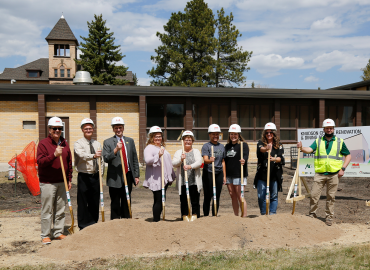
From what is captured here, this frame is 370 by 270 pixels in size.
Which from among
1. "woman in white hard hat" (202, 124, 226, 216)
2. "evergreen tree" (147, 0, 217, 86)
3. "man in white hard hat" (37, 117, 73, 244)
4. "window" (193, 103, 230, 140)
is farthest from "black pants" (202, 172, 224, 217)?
"evergreen tree" (147, 0, 217, 86)

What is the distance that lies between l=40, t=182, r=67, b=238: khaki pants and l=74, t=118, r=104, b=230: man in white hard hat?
290 mm

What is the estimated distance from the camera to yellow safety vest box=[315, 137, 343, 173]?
672 centimetres

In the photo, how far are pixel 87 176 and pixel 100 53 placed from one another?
39.4 meters

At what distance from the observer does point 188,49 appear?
117 ft

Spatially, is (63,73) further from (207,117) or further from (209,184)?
(209,184)

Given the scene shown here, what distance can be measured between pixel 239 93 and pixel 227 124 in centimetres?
181

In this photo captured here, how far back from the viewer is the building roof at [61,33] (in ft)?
175

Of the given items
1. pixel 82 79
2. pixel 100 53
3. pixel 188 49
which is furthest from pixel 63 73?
pixel 82 79

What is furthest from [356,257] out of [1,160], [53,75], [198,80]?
[53,75]

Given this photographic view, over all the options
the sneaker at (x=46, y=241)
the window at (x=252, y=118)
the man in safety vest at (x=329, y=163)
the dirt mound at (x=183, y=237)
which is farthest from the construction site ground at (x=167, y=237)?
the window at (x=252, y=118)

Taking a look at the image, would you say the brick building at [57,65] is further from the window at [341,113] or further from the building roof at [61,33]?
the window at [341,113]

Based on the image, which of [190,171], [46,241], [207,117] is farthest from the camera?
[207,117]

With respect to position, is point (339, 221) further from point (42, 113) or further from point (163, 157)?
point (42, 113)

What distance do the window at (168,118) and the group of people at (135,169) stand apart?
36.3 feet
